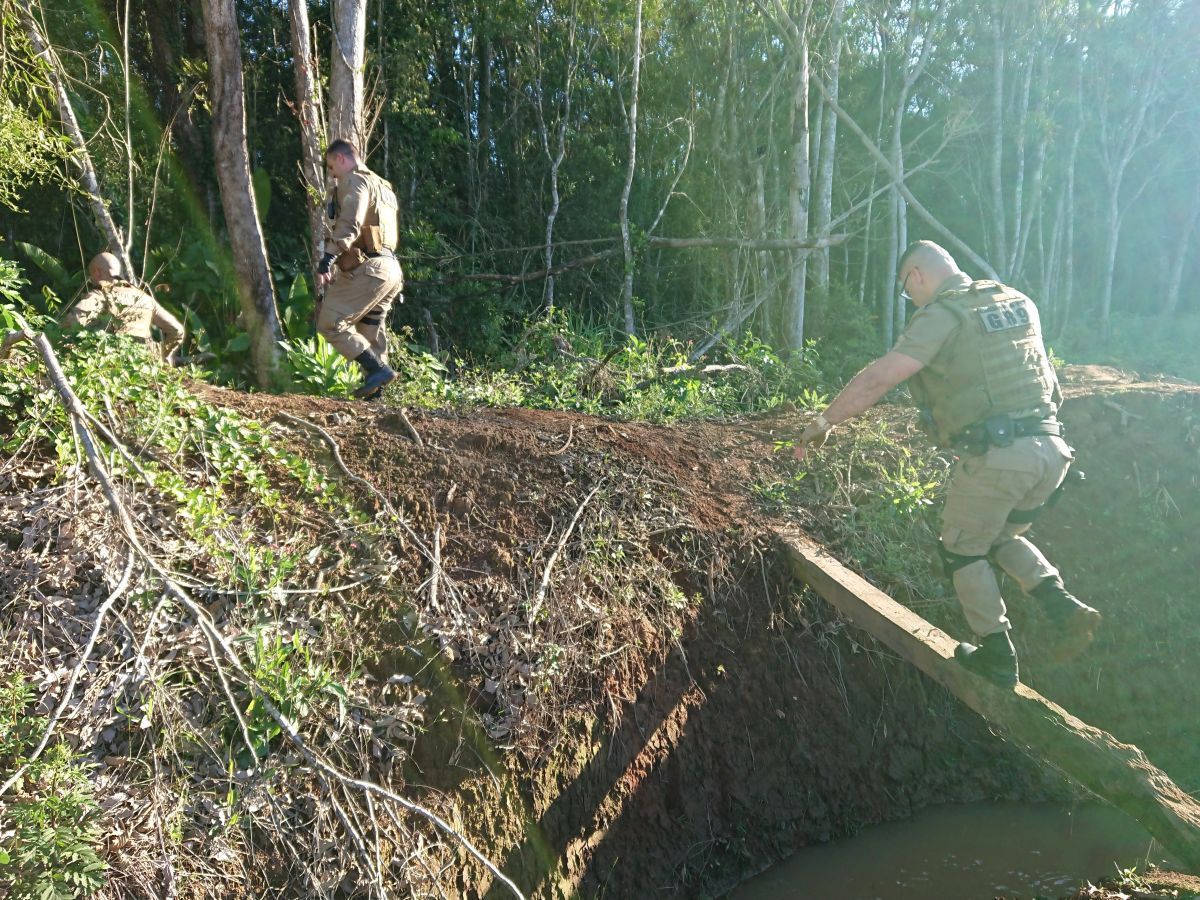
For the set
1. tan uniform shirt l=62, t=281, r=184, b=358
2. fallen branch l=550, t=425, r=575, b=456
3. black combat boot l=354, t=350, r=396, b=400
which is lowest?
fallen branch l=550, t=425, r=575, b=456

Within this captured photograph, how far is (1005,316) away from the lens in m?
3.60

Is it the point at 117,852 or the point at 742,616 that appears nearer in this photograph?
the point at 117,852

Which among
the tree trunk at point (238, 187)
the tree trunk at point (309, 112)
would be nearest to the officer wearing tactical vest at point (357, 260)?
the tree trunk at point (309, 112)

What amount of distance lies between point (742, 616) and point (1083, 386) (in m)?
4.25

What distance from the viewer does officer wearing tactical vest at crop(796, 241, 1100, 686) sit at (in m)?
3.53

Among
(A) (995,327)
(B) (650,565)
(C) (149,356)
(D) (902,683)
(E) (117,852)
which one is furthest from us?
(D) (902,683)

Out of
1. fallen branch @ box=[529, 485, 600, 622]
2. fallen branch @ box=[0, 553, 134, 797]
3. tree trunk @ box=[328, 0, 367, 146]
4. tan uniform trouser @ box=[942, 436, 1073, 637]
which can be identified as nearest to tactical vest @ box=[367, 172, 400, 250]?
tree trunk @ box=[328, 0, 367, 146]

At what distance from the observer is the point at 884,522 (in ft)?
16.8


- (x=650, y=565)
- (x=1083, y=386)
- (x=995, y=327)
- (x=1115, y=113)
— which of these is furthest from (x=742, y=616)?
(x=1115, y=113)

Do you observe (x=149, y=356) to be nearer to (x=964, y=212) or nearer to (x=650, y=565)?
(x=650, y=565)

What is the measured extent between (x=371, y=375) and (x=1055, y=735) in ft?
14.6

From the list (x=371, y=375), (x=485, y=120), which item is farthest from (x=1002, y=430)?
(x=485, y=120)

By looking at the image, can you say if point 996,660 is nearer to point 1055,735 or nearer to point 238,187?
point 1055,735

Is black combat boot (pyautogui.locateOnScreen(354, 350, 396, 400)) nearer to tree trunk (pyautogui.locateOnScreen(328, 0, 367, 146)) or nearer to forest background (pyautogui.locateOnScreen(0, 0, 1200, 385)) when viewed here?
forest background (pyautogui.locateOnScreen(0, 0, 1200, 385))
